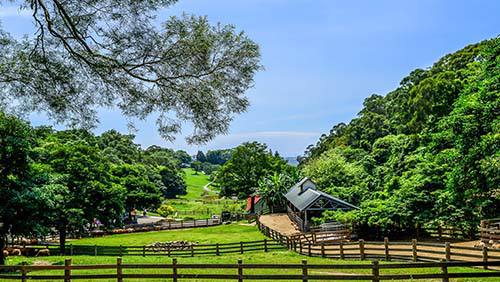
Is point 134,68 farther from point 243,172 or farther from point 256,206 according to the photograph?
point 243,172

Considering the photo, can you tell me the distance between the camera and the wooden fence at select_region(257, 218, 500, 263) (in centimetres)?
1536

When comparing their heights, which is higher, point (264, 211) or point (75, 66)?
point (75, 66)

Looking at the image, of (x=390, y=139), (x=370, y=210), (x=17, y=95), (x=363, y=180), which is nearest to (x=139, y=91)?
(x=17, y=95)

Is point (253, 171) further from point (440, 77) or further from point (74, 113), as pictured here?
point (74, 113)

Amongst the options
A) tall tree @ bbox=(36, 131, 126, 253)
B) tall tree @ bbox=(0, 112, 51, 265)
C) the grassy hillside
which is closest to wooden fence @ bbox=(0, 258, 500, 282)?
tall tree @ bbox=(0, 112, 51, 265)

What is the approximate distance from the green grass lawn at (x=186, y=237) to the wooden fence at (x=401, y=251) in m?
11.2

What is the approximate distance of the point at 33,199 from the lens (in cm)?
1852

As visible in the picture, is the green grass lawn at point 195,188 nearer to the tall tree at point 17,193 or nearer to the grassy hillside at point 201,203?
the grassy hillside at point 201,203

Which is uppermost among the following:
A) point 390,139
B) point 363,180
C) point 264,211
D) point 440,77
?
point 440,77

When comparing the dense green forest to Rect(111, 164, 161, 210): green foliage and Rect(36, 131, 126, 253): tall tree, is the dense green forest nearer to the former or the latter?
Rect(36, 131, 126, 253): tall tree

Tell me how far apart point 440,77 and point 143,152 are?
7188 centimetres

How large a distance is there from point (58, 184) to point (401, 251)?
17.0 m

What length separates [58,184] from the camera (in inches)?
851

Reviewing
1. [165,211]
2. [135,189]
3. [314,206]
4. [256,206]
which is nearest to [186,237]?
[314,206]
